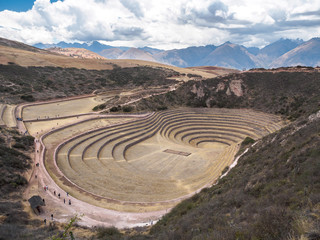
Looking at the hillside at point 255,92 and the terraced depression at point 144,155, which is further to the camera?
the hillside at point 255,92

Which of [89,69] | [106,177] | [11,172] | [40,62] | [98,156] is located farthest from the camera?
[89,69]

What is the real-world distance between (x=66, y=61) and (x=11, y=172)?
8939cm

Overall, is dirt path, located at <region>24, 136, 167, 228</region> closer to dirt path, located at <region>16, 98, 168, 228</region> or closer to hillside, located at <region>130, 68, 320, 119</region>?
dirt path, located at <region>16, 98, 168, 228</region>

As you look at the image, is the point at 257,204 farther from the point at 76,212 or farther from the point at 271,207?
the point at 76,212

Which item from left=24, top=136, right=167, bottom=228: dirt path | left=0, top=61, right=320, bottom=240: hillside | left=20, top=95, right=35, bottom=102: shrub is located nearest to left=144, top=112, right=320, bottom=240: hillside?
left=0, top=61, right=320, bottom=240: hillside

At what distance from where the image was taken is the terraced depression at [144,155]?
823 inches

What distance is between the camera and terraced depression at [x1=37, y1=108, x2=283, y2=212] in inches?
823

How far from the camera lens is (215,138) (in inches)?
1715

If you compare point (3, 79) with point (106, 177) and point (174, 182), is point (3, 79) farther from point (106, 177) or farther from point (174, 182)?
point (174, 182)

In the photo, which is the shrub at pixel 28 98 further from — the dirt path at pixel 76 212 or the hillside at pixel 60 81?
the dirt path at pixel 76 212

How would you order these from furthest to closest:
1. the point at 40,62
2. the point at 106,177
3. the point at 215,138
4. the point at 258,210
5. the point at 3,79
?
1. the point at 40,62
2. the point at 3,79
3. the point at 215,138
4. the point at 106,177
5. the point at 258,210

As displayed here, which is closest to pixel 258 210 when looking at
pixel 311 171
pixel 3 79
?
pixel 311 171

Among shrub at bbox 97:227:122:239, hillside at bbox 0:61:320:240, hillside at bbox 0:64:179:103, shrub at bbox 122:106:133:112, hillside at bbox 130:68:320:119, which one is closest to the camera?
hillside at bbox 0:61:320:240

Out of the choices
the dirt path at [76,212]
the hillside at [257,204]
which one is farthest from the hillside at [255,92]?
the dirt path at [76,212]
